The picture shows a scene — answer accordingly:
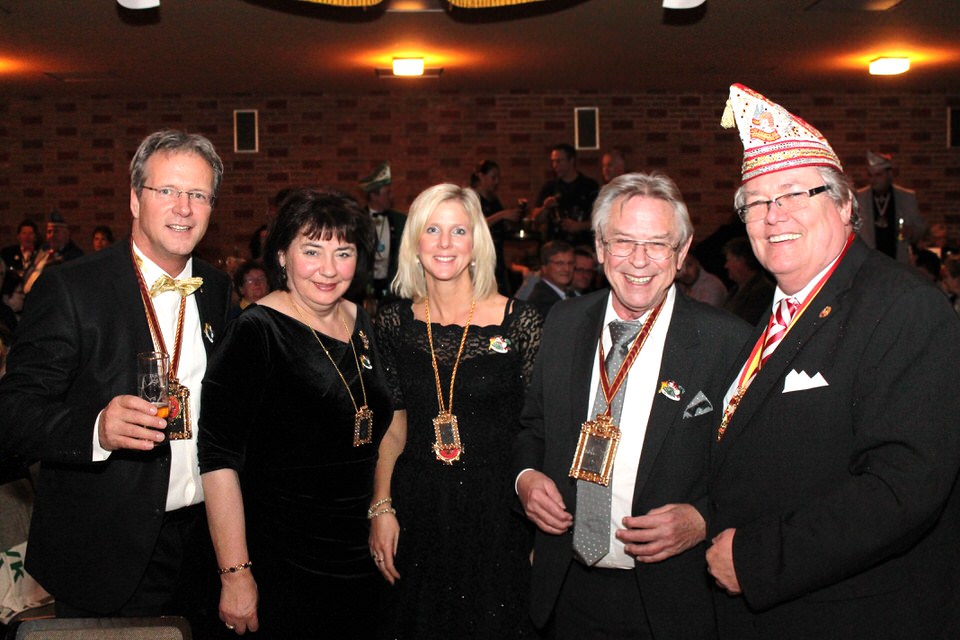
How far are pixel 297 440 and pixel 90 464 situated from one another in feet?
1.95

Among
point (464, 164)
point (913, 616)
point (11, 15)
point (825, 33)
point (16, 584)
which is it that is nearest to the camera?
point (913, 616)

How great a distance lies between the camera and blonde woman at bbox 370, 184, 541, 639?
279 centimetres

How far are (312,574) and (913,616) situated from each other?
1722 millimetres

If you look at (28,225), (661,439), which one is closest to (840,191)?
(661,439)

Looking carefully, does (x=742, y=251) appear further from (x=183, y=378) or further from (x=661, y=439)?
(x=183, y=378)

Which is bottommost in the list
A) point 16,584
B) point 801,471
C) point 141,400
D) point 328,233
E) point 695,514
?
point 16,584

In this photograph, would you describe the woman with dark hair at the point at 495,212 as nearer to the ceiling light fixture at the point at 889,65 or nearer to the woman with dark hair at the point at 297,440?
the ceiling light fixture at the point at 889,65

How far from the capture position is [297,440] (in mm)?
2635

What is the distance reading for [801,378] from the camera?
1.87 metres

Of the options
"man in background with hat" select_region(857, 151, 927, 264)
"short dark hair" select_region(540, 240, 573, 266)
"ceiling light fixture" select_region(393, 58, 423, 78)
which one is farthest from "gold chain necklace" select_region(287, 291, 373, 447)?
"man in background with hat" select_region(857, 151, 927, 264)

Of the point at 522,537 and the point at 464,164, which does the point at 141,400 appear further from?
the point at 464,164

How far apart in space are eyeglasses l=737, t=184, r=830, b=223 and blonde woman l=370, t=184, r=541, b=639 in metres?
1.00

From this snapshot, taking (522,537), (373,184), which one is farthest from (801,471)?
(373,184)

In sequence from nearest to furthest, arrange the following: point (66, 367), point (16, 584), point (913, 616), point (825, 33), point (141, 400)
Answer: point (913, 616) < point (141, 400) < point (66, 367) < point (16, 584) < point (825, 33)
